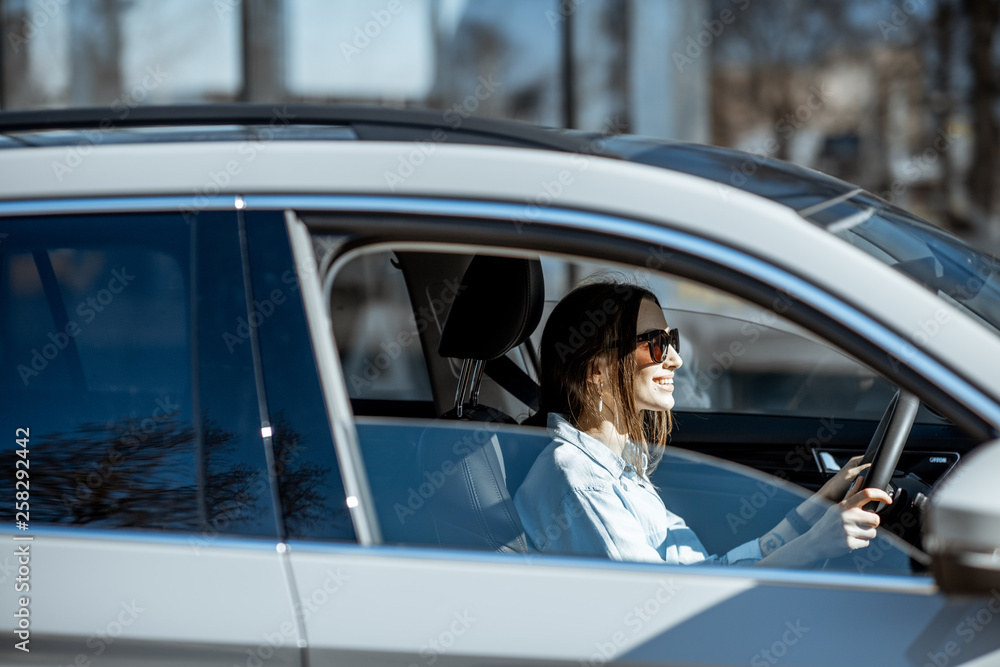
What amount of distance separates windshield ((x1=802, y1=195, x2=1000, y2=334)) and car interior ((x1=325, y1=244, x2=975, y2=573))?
0.15 m

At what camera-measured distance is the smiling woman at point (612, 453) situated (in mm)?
1584

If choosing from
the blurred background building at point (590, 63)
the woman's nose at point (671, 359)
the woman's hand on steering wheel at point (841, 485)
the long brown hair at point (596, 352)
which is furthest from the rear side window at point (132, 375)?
the blurred background building at point (590, 63)

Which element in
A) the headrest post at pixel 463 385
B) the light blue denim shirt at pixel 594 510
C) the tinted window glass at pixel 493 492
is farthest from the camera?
the headrest post at pixel 463 385

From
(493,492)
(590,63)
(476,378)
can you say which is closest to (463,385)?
(476,378)

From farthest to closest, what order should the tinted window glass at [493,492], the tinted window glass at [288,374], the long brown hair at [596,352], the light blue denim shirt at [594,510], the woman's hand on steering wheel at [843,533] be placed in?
the long brown hair at [596,352]
the light blue denim shirt at [594,510]
the woman's hand on steering wheel at [843,533]
the tinted window glass at [493,492]
the tinted window glass at [288,374]

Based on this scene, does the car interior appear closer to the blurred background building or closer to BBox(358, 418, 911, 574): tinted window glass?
BBox(358, 418, 911, 574): tinted window glass

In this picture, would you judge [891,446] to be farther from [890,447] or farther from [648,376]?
[648,376]

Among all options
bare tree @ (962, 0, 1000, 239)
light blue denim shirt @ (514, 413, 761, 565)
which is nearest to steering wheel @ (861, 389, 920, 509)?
light blue denim shirt @ (514, 413, 761, 565)

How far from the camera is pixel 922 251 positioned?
1.39 metres

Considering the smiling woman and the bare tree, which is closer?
the smiling woman

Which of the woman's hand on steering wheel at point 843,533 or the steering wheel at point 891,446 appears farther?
the steering wheel at point 891,446

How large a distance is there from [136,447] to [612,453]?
2.93ft

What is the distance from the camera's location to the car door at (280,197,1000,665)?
109 cm

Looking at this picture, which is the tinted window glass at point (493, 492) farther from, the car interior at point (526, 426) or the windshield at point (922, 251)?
the windshield at point (922, 251)
